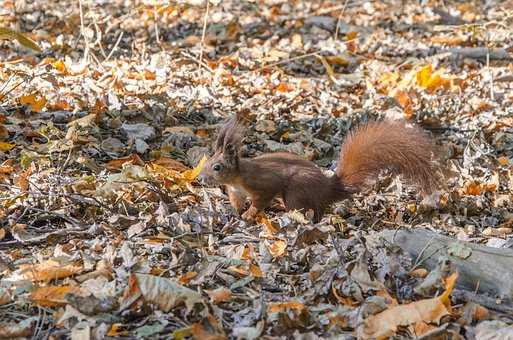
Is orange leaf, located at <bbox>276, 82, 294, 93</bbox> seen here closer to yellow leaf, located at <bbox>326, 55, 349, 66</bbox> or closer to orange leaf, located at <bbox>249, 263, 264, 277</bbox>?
yellow leaf, located at <bbox>326, 55, 349, 66</bbox>

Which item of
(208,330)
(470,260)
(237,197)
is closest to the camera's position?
(208,330)

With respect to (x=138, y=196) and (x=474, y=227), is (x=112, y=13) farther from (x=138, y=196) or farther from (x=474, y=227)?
(x=474, y=227)

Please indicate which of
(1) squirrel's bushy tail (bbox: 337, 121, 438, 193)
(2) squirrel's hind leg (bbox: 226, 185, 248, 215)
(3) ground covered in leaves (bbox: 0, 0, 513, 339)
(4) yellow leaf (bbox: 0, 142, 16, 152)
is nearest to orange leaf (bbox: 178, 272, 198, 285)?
(3) ground covered in leaves (bbox: 0, 0, 513, 339)

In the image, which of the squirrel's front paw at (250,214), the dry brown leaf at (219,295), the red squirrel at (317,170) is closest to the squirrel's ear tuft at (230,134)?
the red squirrel at (317,170)

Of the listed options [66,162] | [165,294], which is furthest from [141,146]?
[165,294]

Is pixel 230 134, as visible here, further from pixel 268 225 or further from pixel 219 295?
pixel 219 295

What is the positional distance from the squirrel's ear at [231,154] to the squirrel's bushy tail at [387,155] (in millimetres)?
612

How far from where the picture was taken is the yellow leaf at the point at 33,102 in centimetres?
526

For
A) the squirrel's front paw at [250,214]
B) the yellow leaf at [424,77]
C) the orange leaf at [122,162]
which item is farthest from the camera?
the yellow leaf at [424,77]

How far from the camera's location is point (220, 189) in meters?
4.91

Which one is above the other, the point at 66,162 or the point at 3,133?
the point at 66,162

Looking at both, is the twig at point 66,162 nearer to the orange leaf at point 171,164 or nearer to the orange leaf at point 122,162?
the orange leaf at point 122,162

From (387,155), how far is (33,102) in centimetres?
245

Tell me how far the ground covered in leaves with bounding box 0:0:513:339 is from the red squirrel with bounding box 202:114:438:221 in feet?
0.43
